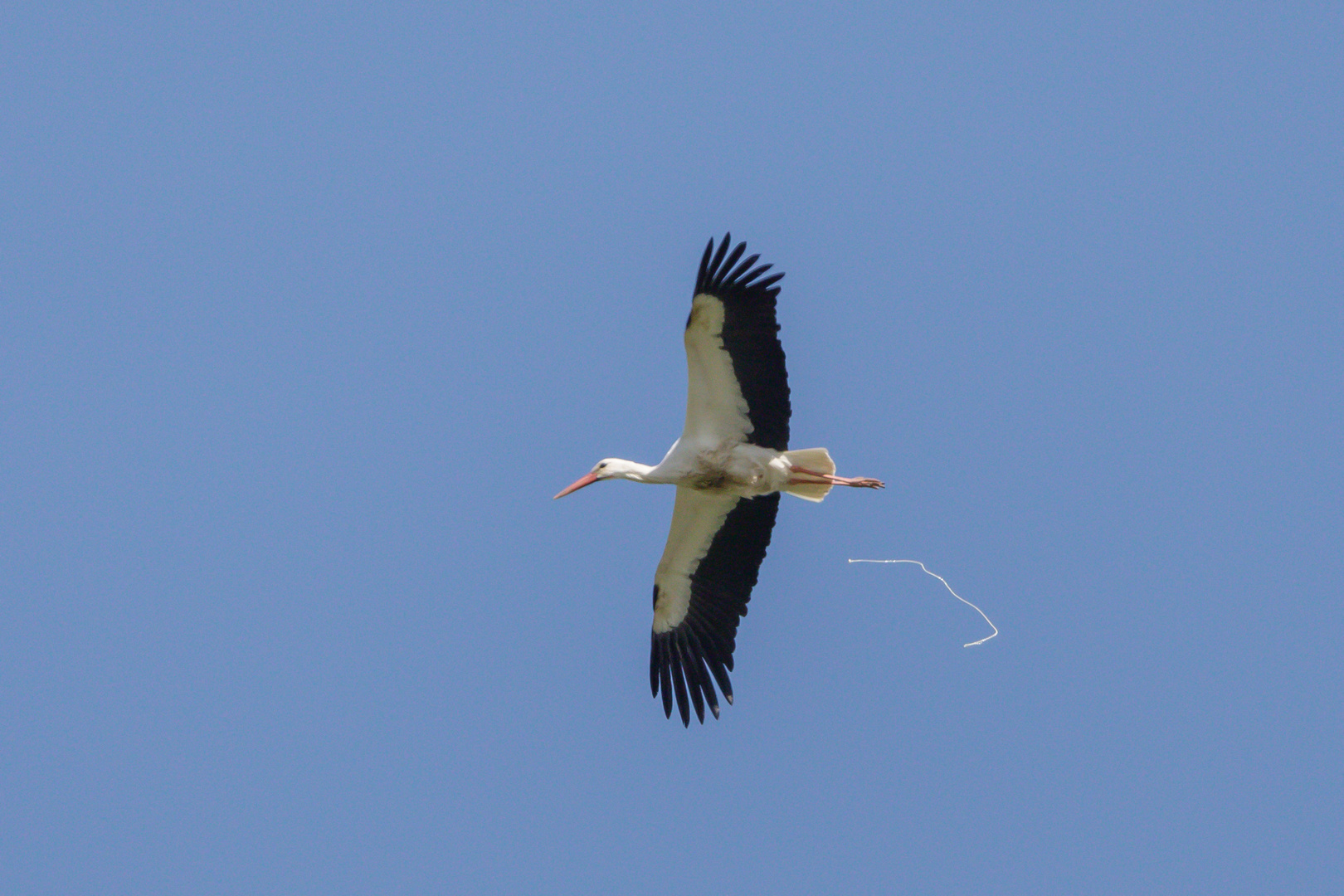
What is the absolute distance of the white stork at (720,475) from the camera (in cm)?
864

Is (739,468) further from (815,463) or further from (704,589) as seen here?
(704,589)

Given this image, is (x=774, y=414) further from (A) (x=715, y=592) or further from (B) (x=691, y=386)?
(A) (x=715, y=592)

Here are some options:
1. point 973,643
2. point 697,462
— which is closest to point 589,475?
point 697,462

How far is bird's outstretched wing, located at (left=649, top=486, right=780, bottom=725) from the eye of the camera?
31.2 ft

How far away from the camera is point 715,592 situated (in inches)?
379

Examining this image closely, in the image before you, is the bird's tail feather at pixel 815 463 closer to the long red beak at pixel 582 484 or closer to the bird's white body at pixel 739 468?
the bird's white body at pixel 739 468

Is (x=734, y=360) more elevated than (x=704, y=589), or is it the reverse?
(x=734, y=360)

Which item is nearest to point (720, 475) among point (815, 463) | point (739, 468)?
point (739, 468)

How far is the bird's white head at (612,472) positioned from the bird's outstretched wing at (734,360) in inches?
17.6

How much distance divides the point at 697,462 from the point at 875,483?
3.79ft

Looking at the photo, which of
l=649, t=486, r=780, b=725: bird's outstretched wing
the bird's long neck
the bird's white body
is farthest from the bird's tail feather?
the bird's long neck

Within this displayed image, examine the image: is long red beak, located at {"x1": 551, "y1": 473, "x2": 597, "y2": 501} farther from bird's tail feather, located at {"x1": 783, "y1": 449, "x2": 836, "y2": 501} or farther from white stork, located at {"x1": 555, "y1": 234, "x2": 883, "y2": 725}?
bird's tail feather, located at {"x1": 783, "y1": 449, "x2": 836, "y2": 501}

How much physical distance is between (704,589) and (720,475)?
905 millimetres

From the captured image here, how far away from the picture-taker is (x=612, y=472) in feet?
31.5
